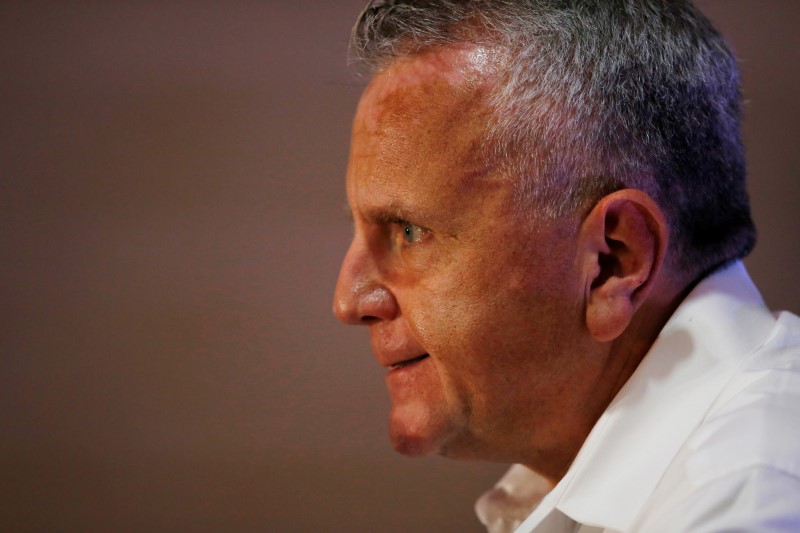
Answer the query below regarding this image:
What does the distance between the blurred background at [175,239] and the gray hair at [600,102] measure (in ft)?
1.65

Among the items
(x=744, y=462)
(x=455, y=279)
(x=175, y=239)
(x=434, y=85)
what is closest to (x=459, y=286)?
(x=455, y=279)

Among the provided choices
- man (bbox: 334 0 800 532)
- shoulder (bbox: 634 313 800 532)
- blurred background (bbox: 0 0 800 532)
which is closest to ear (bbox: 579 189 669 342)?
man (bbox: 334 0 800 532)

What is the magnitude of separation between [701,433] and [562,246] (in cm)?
25

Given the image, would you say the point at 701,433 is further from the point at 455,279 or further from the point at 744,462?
the point at 455,279

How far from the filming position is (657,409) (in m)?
0.87

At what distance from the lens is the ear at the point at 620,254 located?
0.87m

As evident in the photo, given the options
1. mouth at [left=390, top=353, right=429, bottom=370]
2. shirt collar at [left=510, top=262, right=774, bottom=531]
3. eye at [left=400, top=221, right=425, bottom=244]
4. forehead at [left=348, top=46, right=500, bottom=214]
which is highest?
forehead at [left=348, top=46, right=500, bottom=214]

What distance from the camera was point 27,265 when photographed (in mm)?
1429

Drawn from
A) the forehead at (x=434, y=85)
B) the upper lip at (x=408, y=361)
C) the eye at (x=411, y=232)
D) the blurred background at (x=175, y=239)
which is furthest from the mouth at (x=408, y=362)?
the blurred background at (x=175, y=239)

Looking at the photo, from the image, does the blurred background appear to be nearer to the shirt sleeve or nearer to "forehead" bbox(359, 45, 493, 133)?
"forehead" bbox(359, 45, 493, 133)

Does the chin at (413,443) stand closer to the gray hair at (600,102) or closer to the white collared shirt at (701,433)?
the white collared shirt at (701,433)

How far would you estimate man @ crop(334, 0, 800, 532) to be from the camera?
872mm

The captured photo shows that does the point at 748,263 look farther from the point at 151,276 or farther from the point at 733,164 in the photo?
the point at 151,276

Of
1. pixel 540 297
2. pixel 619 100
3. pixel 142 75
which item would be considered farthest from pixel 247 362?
pixel 619 100
